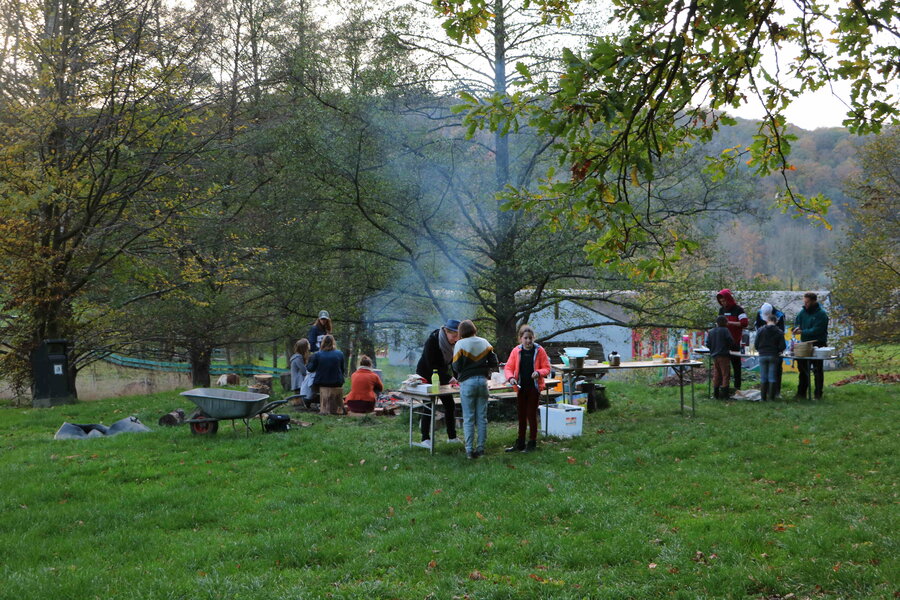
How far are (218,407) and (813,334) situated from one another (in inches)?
395

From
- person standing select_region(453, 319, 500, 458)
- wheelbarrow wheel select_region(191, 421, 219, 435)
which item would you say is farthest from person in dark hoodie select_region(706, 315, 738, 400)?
wheelbarrow wheel select_region(191, 421, 219, 435)

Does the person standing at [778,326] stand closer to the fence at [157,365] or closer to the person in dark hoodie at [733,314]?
the person in dark hoodie at [733,314]

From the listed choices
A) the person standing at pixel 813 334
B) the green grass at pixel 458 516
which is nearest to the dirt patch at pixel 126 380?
the green grass at pixel 458 516

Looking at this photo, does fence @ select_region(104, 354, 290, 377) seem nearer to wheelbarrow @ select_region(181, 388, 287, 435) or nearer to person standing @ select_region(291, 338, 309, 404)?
person standing @ select_region(291, 338, 309, 404)

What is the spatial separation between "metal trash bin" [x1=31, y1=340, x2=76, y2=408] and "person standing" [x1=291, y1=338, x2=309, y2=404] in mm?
4639

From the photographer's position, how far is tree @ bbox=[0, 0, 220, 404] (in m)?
13.5

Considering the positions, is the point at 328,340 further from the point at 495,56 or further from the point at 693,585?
the point at 693,585

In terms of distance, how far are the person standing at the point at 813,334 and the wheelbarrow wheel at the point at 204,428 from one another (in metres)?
9.75

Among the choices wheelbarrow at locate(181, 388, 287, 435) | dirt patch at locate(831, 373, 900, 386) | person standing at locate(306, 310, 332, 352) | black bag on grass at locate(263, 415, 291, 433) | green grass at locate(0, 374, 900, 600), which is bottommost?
green grass at locate(0, 374, 900, 600)

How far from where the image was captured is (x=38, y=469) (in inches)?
307

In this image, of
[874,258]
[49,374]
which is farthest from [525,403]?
[874,258]

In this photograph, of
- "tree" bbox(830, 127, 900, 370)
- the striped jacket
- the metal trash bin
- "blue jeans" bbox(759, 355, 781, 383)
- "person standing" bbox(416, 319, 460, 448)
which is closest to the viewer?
the striped jacket

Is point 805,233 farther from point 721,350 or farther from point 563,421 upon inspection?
point 563,421

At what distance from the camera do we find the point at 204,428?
32.5ft
